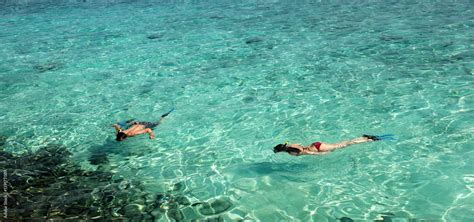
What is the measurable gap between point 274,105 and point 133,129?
4.04m

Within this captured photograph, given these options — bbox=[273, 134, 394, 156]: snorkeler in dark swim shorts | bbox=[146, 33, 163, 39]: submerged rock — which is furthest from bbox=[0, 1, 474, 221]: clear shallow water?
bbox=[273, 134, 394, 156]: snorkeler in dark swim shorts

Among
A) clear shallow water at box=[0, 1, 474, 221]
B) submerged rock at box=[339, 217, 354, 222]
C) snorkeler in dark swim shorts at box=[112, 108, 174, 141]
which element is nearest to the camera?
submerged rock at box=[339, 217, 354, 222]

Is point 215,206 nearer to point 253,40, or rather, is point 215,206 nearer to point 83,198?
point 83,198

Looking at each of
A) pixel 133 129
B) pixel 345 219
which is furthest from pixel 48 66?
pixel 345 219

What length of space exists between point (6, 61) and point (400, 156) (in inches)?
702

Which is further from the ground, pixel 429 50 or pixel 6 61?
pixel 429 50

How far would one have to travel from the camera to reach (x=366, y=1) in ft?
92.0

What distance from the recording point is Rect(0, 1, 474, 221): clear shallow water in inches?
304

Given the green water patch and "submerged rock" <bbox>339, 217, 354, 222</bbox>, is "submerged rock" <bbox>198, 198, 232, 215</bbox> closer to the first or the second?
the green water patch

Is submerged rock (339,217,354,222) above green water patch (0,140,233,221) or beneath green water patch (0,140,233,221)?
above

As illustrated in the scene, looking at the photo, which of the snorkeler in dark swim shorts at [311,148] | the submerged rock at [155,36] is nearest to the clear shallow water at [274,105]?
the submerged rock at [155,36]

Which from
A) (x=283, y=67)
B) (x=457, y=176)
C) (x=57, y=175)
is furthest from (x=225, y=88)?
(x=457, y=176)

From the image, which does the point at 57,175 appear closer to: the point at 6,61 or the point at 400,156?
the point at 400,156

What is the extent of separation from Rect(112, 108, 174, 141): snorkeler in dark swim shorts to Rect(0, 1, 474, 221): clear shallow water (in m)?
0.19
